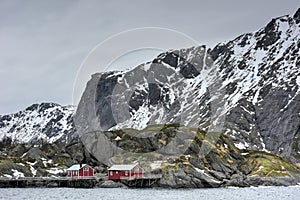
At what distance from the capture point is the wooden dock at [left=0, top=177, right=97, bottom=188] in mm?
125938

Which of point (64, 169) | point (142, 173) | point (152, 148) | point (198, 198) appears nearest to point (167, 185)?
point (142, 173)

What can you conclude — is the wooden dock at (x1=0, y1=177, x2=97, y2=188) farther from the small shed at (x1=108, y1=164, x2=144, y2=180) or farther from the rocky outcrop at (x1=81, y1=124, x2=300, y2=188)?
the rocky outcrop at (x1=81, y1=124, x2=300, y2=188)

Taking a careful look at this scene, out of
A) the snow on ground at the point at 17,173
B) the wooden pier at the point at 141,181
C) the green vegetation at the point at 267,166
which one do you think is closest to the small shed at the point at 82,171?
the wooden pier at the point at 141,181

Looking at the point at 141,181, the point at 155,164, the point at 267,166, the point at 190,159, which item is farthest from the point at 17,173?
the point at 267,166

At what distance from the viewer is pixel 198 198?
277 feet

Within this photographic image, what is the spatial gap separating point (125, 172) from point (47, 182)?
22.5m

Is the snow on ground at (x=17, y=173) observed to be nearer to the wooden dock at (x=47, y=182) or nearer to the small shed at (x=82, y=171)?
the wooden dock at (x=47, y=182)

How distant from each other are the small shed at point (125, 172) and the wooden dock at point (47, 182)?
18.3 feet

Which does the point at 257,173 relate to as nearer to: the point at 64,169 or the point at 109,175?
the point at 109,175

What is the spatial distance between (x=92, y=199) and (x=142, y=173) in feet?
149

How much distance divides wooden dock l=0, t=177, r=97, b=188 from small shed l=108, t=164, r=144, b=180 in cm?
559

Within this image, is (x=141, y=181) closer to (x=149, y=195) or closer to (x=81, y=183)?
(x=81, y=183)

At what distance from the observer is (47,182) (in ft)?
417

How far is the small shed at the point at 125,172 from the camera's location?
408 ft
